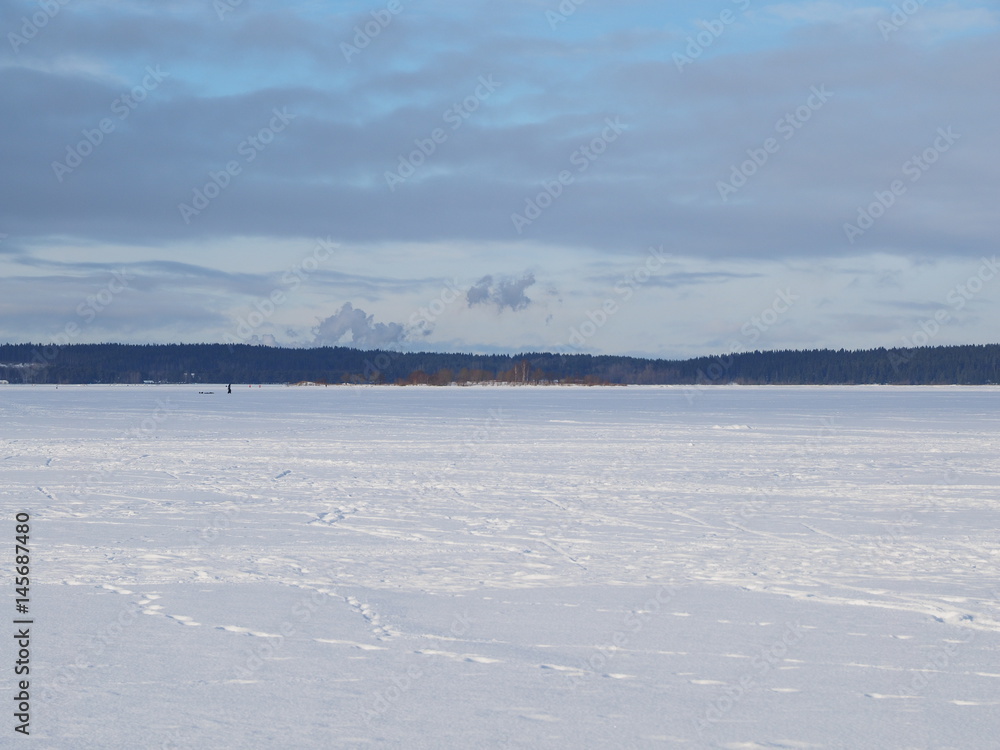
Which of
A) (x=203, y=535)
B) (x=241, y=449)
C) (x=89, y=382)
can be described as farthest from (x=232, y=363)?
(x=203, y=535)

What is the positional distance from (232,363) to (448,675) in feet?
627

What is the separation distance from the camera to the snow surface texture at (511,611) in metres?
4.47

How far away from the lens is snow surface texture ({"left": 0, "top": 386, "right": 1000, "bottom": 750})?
4473 mm

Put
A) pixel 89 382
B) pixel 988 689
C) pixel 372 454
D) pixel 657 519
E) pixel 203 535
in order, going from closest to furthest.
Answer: pixel 988 689
pixel 203 535
pixel 657 519
pixel 372 454
pixel 89 382

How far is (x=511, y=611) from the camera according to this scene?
6.55 meters

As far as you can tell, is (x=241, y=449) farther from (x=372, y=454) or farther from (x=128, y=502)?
(x=128, y=502)

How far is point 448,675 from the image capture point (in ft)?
16.9

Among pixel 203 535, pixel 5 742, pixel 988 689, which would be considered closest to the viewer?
pixel 5 742

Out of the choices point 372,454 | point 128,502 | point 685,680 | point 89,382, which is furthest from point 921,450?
point 89,382

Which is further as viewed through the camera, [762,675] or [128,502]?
[128,502]

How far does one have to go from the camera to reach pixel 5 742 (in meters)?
4.19

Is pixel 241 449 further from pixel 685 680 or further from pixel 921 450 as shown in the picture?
pixel 685 680

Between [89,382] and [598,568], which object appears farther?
Answer: [89,382]

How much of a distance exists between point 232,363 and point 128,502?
183m
